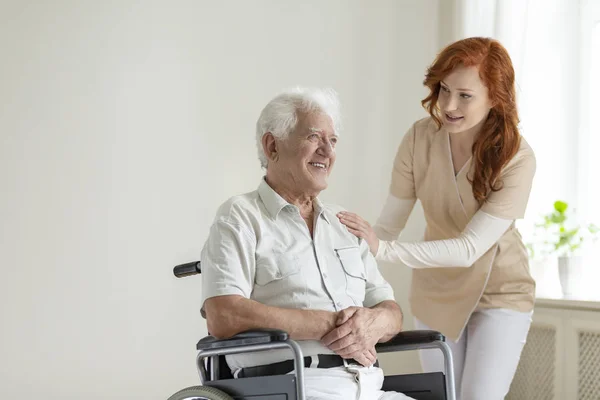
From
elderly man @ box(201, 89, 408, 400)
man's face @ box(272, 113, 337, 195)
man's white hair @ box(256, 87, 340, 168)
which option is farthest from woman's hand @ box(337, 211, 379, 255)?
man's white hair @ box(256, 87, 340, 168)

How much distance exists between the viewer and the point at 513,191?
8.15ft

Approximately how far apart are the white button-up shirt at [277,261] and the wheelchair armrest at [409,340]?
139 mm

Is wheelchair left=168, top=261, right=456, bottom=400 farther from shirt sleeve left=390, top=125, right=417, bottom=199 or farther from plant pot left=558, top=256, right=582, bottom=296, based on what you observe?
plant pot left=558, top=256, right=582, bottom=296

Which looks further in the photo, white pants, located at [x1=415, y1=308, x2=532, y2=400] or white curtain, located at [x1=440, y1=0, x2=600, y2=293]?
white curtain, located at [x1=440, y1=0, x2=600, y2=293]

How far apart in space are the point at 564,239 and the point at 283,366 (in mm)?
2250

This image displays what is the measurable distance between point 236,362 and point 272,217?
0.38 metres

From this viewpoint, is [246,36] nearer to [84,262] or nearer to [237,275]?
[84,262]

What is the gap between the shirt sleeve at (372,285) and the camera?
2.10 meters

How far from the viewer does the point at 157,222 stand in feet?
11.9

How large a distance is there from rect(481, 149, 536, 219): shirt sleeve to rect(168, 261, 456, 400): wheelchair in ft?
2.39

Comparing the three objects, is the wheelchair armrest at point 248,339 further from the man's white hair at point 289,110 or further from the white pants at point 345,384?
→ the man's white hair at point 289,110

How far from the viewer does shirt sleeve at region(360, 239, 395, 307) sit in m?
2.10

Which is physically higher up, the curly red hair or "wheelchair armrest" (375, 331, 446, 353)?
the curly red hair

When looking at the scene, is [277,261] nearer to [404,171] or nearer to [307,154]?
[307,154]
